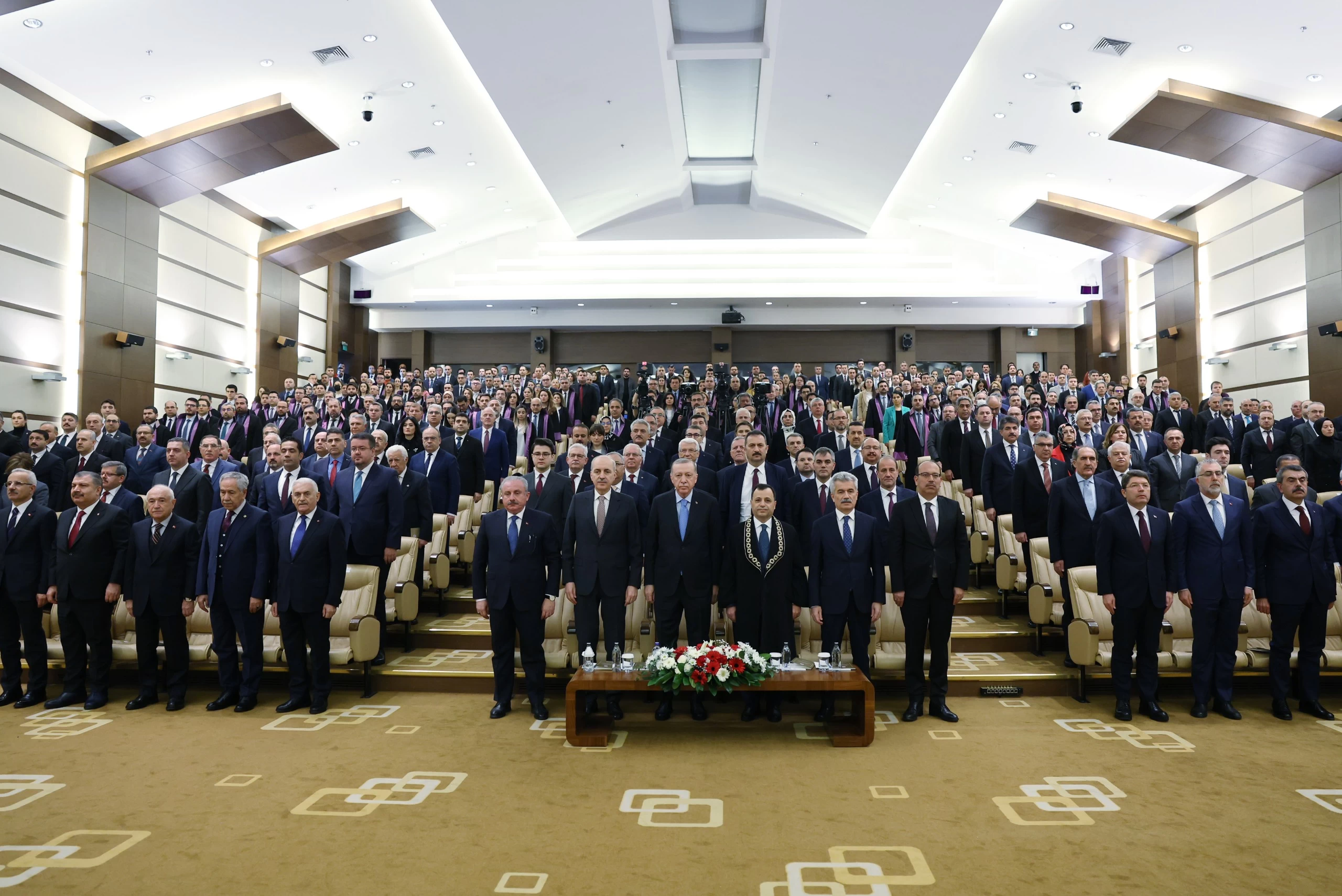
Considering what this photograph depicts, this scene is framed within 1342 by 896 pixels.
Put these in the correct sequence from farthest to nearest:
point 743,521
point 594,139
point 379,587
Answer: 1. point 594,139
2. point 379,587
3. point 743,521

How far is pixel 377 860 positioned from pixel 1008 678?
3744 mm

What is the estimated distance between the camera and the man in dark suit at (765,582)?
4484 millimetres

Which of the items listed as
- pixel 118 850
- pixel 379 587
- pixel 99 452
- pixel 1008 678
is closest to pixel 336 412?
pixel 99 452

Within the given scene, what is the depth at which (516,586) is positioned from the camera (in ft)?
14.8

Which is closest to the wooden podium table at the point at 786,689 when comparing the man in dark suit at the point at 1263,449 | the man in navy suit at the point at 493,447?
the man in navy suit at the point at 493,447

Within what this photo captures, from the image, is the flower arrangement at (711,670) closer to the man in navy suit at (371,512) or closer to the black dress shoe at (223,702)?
the man in navy suit at (371,512)

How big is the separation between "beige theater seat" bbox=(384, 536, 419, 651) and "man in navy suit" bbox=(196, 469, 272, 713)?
85cm

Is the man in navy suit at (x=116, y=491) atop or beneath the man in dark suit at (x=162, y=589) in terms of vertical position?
atop

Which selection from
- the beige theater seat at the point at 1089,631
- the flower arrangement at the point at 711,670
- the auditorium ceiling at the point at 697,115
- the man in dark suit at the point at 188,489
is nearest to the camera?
the flower arrangement at the point at 711,670

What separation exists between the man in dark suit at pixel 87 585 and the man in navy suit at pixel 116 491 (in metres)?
0.11

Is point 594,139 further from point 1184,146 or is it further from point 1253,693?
point 1253,693

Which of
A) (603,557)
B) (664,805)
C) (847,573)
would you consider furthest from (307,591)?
(847,573)

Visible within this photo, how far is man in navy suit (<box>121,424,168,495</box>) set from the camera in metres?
6.90

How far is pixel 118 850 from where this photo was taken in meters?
2.83
